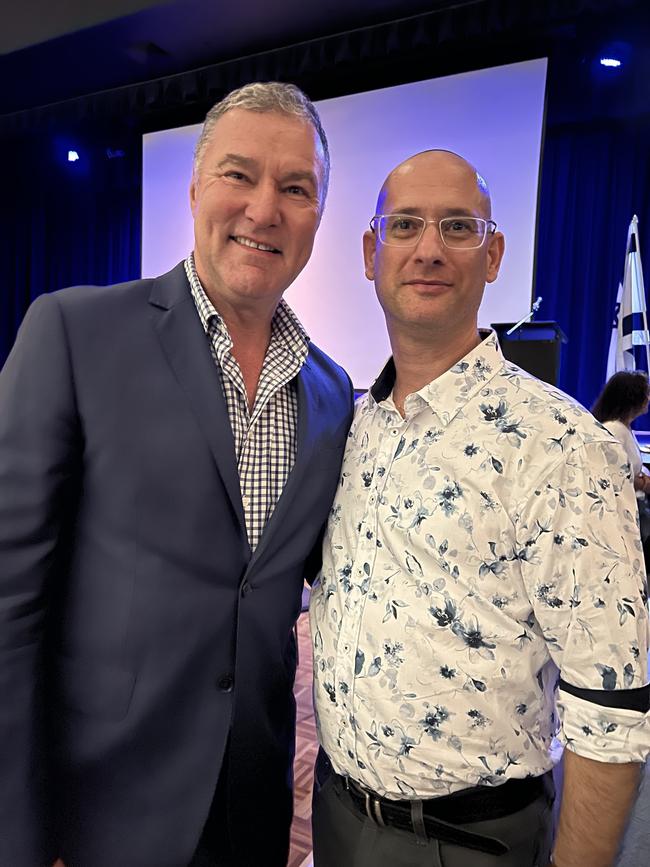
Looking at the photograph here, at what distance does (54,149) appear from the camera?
848 cm

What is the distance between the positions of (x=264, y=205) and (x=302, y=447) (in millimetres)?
485

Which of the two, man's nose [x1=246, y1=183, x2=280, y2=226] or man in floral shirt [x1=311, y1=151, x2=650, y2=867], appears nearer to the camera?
man in floral shirt [x1=311, y1=151, x2=650, y2=867]

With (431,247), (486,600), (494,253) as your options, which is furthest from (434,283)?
(486,600)

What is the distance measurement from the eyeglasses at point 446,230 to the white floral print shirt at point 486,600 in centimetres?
25

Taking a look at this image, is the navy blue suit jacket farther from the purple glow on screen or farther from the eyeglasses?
the purple glow on screen

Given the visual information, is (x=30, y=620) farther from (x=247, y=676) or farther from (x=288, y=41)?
(x=288, y=41)

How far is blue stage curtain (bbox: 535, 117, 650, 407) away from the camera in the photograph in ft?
18.8

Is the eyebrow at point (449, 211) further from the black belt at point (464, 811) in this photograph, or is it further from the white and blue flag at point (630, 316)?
the white and blue flag at point (630, 316)

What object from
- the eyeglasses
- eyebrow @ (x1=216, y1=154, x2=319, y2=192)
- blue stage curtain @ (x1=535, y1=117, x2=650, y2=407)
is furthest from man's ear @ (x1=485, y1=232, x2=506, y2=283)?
blue stage curtain @ (x1=535, y1=117, x2=650, y2=407)

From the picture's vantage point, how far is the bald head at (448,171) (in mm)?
1307

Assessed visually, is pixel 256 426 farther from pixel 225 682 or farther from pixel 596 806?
pixel 596 806

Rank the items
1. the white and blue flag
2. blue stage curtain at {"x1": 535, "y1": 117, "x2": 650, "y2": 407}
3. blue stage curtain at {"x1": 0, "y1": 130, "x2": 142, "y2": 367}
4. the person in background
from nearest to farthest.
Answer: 1. the person in background
2. the white and blue flag
3. blue stage curtain at {"x1": 535, "y1": 117, "x2": 650, "y2": 407}
4. blue stage curtain at {"x1": 0, "y1": 130, "x2": 142, "y2": 367}

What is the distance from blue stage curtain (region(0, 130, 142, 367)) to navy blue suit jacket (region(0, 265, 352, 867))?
779 cm

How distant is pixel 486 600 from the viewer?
110cm
